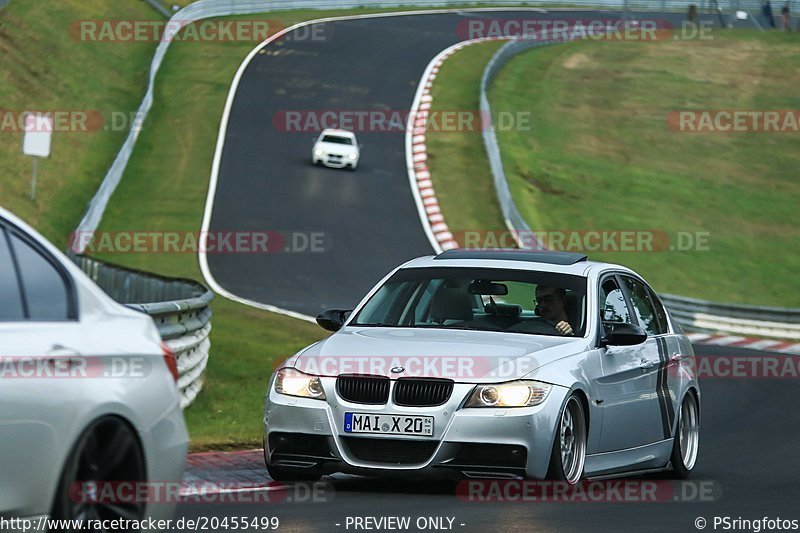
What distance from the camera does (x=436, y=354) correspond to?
9656 millimetres

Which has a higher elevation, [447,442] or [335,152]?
[447,442]

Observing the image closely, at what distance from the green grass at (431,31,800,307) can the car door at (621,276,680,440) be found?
2257 cm

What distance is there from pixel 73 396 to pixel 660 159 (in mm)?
42581

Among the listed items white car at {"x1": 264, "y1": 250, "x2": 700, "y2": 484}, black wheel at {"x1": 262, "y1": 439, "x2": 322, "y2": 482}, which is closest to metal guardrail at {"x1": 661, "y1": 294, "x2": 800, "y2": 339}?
white car at {"x1": 264, "y1": 250, "x2": 700, "y2": 484}

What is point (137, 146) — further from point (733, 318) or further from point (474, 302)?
point (474, 302)

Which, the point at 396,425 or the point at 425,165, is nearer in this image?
the point at 396,425

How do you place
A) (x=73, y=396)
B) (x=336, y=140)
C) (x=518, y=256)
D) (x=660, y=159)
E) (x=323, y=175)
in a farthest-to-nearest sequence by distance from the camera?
1. (x=660, y=159)
2. (x=336, y=140)
3. (x=323, y=175)
4. (x=518, y=256)
5. (x=73, y=396)

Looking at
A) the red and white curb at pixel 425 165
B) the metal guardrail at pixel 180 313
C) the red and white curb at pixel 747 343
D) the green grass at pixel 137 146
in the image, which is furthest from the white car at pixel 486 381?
the red and white curb at pixel 425 165

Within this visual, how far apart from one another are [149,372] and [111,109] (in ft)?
130

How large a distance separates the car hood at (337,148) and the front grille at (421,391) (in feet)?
107

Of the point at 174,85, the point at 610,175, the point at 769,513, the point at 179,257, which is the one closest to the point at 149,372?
the point at 769,513

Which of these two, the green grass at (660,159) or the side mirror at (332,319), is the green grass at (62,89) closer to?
the green grass at (660,159)

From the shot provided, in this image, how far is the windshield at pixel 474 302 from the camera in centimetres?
1070

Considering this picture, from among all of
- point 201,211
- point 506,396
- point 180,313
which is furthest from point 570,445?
point 201,211
